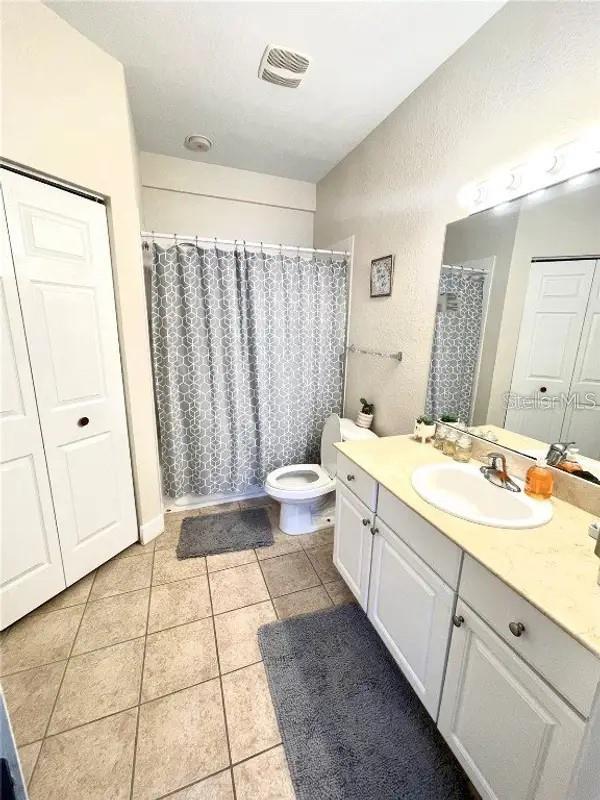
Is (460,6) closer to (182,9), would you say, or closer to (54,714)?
(182,9)

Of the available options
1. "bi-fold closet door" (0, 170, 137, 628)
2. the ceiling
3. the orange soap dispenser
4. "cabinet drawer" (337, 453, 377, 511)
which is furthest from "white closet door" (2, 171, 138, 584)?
the orange soap dispenser

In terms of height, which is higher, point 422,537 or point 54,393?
point 54,393

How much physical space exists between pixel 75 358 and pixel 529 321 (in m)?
1.97

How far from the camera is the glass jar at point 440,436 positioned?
5.04ft

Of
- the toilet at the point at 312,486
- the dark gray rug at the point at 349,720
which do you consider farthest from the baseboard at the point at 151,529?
the dark gray rug at the point at 349,720

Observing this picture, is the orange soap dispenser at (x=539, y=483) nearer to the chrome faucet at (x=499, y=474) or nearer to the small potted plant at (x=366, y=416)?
the chrome faucet at (x=499, y=474)

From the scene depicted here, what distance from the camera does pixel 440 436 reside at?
1.56m

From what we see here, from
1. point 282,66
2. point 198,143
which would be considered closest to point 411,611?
point 282,66

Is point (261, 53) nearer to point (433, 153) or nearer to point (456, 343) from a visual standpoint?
point (433, 153)

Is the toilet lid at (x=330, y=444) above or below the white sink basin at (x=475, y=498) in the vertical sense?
below

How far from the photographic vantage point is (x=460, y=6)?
120 centimetres

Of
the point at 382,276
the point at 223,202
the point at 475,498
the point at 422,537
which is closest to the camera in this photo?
the point at 422,537

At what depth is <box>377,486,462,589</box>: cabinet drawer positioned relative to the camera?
91cm

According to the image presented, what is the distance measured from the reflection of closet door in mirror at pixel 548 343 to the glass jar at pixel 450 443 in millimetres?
263
